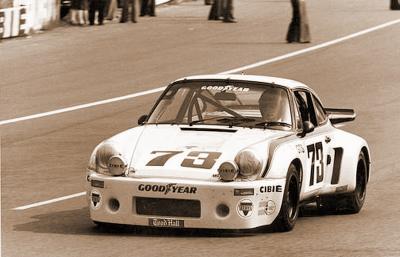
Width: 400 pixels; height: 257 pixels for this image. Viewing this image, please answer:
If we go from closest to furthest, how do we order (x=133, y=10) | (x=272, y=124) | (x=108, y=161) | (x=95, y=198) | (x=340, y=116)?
(x=95, y=198) < (x=108, y=161) < (x=272, y=124) < (x=340, y=116) < (x=133, y=10)

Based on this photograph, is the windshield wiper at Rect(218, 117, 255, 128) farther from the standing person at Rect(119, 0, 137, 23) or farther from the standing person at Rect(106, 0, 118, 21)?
the standing person at Rect(106, 0, 118, 21)

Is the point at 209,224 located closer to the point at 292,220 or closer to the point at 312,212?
the point at 292,220

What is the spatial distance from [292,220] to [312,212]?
1865 millimetres

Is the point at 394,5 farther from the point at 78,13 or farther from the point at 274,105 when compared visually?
the point at 274,105

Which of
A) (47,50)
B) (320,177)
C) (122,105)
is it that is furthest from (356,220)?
(47,50)

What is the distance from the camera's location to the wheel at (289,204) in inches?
440

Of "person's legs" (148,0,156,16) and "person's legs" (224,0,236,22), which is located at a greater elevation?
"person's legs" (224,0,236,22)

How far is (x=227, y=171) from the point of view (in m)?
10.9

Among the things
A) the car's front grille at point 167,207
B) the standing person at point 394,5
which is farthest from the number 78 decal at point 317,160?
the standing person at point 394,5

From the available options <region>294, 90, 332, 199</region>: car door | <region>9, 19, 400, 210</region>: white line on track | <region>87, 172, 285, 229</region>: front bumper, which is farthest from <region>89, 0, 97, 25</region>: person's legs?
<region>87, 172, 285, 229</region>: front bumper

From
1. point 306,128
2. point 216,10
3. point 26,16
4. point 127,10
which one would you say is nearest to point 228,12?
point 216,10

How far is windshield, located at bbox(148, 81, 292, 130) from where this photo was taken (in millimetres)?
12062

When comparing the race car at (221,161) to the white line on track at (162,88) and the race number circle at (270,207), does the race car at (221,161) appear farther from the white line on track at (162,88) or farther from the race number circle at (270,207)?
the white line on track at (162,88)

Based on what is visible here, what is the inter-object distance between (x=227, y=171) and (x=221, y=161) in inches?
5.8
